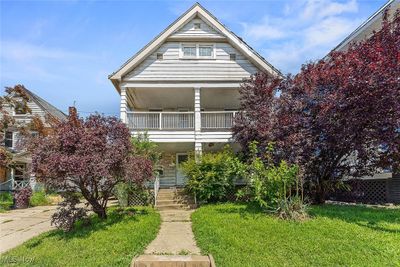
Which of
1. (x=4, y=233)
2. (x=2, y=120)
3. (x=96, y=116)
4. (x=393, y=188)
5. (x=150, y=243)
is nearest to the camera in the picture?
(x=150, y=243)

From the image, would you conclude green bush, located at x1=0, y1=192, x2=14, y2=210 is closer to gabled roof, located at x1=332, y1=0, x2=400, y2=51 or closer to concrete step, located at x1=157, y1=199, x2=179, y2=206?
concrete step, located at x1=157, y1=199, x2=179, y2=206

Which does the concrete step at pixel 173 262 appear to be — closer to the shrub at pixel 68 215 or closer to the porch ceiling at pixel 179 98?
the shrub at pixel 68 215

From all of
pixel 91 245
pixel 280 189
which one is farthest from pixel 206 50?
pixel 91 245

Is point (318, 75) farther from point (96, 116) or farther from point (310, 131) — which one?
point (96, 116)

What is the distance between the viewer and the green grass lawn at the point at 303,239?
254 inches

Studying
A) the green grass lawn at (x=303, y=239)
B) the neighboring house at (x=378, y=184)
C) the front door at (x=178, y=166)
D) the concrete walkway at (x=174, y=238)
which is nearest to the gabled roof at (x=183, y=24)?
the neighboring house at (x=378, y=184)

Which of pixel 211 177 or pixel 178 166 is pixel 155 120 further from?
pixel 211 177

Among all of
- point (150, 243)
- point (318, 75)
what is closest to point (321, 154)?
point (318, 75)

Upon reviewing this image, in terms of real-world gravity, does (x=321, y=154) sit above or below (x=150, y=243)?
above

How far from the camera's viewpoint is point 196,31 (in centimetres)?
1764

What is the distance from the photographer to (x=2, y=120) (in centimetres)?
1847

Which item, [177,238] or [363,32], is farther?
[363,32]

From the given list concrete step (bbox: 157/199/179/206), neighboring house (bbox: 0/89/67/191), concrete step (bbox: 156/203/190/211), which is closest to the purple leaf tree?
concrete step (bbox: 156/203/190/211)

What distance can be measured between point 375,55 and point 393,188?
6826mm
